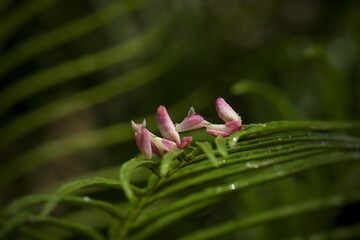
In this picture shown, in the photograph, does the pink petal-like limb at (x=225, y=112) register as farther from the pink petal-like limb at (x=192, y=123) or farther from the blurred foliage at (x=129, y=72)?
the blurred foliage at (x=129, y=72)

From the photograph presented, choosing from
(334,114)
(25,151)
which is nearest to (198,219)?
(334,114)

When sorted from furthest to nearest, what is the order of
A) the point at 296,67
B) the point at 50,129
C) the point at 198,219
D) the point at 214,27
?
the point at 50,129, the point at 214,27, the point at 296,67, the point at 198,219

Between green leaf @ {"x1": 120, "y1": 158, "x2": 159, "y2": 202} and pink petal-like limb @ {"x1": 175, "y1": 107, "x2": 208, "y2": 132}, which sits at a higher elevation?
pink petal-like limb @ {"x1": 175, "y1": 107, "x2": 208, "y2": 132}

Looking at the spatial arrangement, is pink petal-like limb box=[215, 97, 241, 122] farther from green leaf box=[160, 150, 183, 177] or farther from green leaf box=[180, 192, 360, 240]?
green leaf box=[180, 192, 360, 240]

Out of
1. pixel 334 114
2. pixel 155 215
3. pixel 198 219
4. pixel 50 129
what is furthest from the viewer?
pixel 50 129

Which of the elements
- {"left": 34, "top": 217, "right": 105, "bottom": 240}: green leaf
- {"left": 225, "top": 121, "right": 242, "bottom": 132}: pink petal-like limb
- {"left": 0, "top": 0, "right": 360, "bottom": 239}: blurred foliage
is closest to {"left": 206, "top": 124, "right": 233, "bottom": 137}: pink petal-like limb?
{"left": 225, "top": 121, "right": 242, "bottom": 132}: pink petal-like limb

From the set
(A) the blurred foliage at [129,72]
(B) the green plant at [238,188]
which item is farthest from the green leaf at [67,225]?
(A) the blurred foliage at [129,72]

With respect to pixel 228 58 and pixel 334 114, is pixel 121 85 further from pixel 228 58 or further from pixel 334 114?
pixel 334 114

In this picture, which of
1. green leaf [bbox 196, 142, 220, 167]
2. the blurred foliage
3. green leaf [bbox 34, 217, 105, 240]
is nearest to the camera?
A: green leaf [bbox 196, 142, 220, 167]
